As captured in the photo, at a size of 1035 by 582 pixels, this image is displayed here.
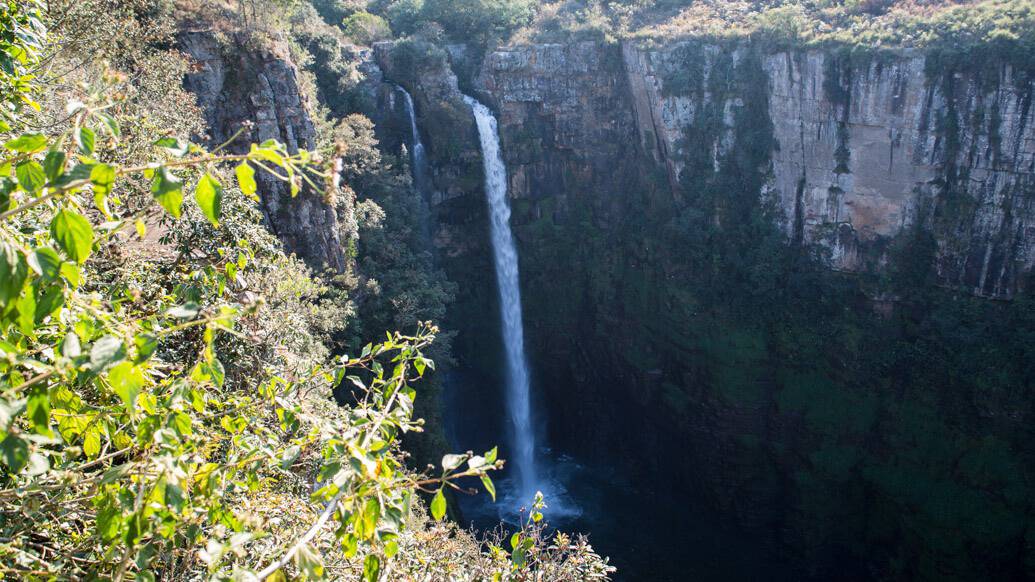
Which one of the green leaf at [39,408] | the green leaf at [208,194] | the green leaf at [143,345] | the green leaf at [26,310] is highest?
the green leaf at [208,194]

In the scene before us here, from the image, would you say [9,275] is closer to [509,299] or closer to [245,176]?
[245,176]

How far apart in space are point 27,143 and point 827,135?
1819 centimetres

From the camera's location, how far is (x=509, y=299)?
2222 centimetres

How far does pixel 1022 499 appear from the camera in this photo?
1536 centimetres

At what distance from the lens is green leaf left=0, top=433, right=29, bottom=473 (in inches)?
65.2

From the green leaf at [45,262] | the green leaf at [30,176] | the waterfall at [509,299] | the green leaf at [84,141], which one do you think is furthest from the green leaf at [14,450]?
the waterfall at [509,299]

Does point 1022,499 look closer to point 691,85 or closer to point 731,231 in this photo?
point 731,231

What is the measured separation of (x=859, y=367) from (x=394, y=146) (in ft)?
47.0

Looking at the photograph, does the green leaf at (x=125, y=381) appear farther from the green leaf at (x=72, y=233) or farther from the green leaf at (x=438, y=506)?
the green leaf at (x=438, y=506)

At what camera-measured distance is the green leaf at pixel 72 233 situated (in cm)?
170

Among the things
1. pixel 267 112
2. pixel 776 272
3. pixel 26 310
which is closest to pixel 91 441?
pixel 26 310

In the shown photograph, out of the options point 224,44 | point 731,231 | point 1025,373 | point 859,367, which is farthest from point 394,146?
point 1025,373

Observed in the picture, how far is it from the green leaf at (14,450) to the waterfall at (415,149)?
760 inches

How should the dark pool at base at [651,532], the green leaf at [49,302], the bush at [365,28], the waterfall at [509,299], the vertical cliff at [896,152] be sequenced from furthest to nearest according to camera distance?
the bush at [365,28] → the waterfall at [509,299] → the dark pool at base at [651,532] → the vertical cliff at [896,152] → the green leaf at [49,302]
